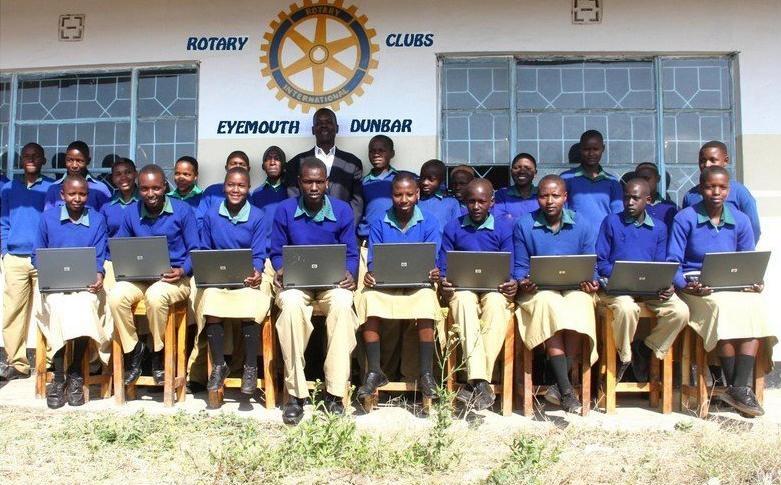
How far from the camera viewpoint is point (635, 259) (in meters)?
4.81

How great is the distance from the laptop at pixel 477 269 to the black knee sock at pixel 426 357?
431 millimetres

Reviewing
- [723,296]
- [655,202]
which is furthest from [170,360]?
[655,202]

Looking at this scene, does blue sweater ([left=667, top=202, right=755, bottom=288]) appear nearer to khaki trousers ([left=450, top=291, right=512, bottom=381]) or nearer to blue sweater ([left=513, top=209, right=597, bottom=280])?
blue sweater ([left=513, top=209, right=597, bottom=280])

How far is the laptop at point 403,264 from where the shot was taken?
446cm

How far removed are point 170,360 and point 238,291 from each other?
0.71 m

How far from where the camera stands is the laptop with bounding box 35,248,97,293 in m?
4.76

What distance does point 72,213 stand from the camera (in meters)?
5.17

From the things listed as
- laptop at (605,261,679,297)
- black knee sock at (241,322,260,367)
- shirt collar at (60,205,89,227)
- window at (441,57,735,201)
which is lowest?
black knee sock at (241,322,260,367)

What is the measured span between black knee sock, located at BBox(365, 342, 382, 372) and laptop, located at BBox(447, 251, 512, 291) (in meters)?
0.66

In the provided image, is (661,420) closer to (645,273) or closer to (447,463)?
(645,273)

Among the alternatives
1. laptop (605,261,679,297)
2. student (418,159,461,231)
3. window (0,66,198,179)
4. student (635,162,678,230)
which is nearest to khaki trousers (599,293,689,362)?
laptop (605,261,679,297)

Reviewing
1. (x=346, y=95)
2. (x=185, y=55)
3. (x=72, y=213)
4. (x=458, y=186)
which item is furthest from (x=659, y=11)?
(x=72, y=213)

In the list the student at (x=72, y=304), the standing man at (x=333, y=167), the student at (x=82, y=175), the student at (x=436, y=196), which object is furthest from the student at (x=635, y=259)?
the student at (x=82, y=175)

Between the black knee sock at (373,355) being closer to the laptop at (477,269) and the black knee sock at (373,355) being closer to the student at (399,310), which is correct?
the student at (399,310)
